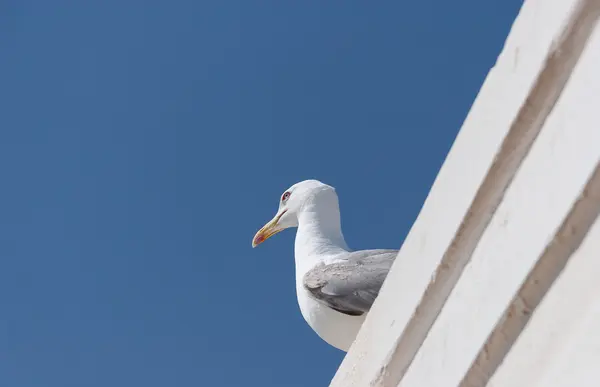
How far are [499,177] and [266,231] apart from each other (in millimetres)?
4608

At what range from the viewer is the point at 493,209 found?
1.36 meters

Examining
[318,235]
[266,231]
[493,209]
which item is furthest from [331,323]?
[493,209]

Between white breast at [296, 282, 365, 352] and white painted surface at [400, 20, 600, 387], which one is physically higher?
white painted surface at [400, 20, 600, 387]

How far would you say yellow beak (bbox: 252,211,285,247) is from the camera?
577cm

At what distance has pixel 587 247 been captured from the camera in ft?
3.82

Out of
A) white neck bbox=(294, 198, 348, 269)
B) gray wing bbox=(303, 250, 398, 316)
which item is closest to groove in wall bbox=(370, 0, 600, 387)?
gray wing bbox=(303, 250, 398, 316)

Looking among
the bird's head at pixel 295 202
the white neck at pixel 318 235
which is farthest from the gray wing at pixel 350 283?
the bird's head at pixel 295 202

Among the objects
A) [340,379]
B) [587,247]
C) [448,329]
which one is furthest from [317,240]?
[587,247]

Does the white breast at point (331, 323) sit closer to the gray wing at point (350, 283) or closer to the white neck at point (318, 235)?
the gray wing at point (350, 283)

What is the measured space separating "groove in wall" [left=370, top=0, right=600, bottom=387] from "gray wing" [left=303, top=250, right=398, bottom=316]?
2.34 metres

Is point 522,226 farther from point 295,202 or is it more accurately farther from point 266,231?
point 266,231

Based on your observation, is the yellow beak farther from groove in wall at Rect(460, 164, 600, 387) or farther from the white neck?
groove in wall at Rect(460, 164, 600, 387)

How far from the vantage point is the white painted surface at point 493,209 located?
3.95ft

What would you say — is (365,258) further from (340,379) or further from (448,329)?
(448,329)
